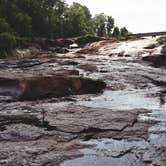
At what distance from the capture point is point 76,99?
1736 cm

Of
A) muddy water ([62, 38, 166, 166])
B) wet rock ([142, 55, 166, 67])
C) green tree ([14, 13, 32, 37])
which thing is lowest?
wet rock ([142, 55, 166, 67])

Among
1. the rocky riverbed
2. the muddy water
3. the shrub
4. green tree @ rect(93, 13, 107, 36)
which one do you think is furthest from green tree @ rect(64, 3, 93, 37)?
the rocky riverbed

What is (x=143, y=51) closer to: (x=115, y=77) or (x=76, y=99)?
(x=115, y=77)

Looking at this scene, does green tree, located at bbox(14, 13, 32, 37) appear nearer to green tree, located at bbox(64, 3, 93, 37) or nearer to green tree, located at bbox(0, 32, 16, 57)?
green tree, located at bbox(0, 32, 16, 57)

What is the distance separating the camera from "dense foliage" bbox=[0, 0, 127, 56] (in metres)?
68.2

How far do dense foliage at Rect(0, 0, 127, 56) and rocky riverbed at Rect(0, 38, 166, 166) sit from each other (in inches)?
1495

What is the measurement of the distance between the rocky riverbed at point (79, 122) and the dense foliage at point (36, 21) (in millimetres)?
37963

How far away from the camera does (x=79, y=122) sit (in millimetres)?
12633

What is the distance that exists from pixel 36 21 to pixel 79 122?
74071mm

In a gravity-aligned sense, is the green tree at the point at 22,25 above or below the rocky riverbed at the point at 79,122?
above

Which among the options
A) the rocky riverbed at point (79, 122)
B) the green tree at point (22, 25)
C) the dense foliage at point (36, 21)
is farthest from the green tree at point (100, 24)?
the rocky riverbed at point (79, 122)

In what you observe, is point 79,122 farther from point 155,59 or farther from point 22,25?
point 22,25

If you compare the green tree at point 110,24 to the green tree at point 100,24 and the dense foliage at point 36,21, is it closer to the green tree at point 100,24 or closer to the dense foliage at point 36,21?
the green tree at point 100,24

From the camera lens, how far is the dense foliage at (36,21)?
2685 inches
